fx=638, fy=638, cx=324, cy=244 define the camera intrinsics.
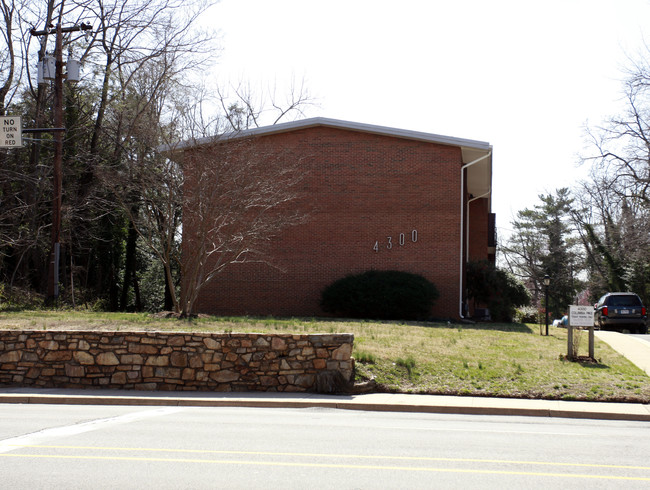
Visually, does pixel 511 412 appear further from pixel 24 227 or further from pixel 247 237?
pixel 24 227

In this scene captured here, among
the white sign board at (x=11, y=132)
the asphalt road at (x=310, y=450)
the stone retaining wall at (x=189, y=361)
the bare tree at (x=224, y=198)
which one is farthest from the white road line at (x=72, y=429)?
the white sign board at (x=11, y=132)

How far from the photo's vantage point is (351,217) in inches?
1024

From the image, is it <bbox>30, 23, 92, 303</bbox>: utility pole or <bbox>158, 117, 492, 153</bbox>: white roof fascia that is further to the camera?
<bbox>158, 117, 492, 153</bbox>: white roof fascia

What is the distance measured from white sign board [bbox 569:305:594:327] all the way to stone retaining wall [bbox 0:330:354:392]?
17.7ft

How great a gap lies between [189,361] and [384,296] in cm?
1170

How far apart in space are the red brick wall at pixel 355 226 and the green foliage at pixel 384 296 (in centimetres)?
149

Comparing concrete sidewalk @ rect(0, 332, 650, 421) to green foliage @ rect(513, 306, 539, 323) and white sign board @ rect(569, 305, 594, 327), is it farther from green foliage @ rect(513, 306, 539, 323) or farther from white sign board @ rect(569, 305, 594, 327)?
green foliage @ rect(513, 306, 539, 323)

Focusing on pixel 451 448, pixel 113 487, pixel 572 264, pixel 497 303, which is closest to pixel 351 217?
pixel 497 303

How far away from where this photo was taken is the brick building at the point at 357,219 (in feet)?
83.0

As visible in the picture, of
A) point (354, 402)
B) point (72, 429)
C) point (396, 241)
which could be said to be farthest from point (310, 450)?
point (396, 241)

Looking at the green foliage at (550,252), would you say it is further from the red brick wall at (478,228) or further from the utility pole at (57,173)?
the utility pole at (57,173)

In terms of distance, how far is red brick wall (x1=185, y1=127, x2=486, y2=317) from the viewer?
25328 millimetres

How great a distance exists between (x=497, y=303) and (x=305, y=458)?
22.3 m

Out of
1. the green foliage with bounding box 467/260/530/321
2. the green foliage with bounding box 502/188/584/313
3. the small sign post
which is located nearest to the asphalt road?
the small sign post
